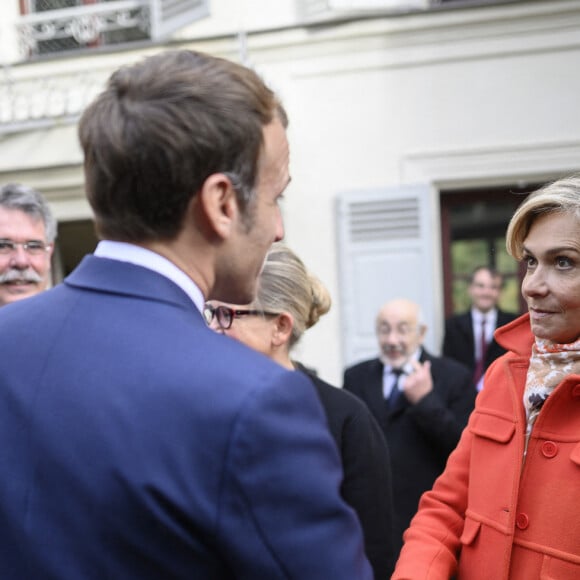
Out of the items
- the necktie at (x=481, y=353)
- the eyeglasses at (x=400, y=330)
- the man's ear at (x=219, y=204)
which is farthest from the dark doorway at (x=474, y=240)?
the man's ear at (x=219, y=204)

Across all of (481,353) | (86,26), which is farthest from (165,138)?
(86,26)

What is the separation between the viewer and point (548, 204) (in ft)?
7.17

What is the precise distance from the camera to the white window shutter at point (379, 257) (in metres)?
7.75

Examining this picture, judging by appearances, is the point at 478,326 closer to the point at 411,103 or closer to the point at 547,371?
the point at 411,103

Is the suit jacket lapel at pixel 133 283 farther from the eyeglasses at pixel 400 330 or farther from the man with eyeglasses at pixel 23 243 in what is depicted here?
the eyeglasses at pixel 400 330

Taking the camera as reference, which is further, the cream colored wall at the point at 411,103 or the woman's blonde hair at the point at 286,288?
the cream colored wall at the point at 411,103

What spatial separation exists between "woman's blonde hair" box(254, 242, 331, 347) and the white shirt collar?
138cm

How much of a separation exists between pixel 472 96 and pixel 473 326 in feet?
5.80

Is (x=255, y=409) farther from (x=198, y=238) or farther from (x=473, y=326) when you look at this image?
(x=473, y=326)

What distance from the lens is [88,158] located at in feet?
4.14

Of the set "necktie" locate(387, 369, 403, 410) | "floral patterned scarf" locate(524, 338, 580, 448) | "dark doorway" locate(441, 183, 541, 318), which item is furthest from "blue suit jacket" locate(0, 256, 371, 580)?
"dark doorway" locate(441, 183, 541, 318)

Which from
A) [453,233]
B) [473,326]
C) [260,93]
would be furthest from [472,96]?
[260,93]

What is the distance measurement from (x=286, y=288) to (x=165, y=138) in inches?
61.2

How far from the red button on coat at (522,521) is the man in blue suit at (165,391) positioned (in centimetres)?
93
